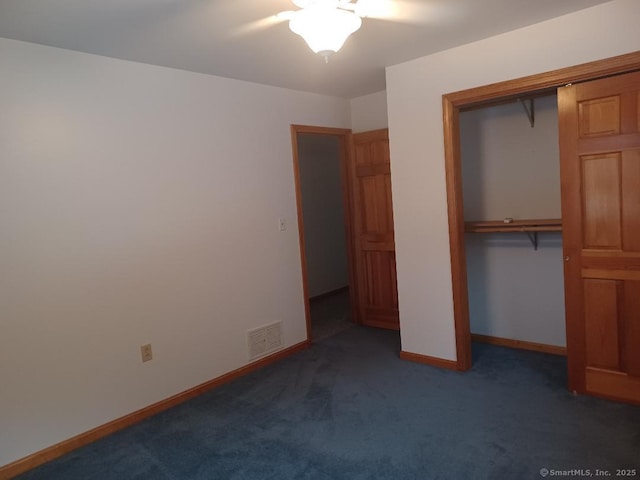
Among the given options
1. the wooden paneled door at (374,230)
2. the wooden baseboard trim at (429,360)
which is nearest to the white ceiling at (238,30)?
the wooden paneled door at (374,230)

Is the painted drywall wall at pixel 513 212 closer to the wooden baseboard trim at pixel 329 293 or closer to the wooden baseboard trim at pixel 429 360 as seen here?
the wooden baseboard trim at pixel 429 360

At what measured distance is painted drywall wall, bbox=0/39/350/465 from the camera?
2.38 meters

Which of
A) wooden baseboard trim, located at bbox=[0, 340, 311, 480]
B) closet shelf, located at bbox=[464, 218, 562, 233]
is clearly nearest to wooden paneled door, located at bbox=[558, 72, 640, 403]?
closet shelf, located at bbox=[464, 218, 562, 233]

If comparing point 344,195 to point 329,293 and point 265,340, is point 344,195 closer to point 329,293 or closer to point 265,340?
point 265,340

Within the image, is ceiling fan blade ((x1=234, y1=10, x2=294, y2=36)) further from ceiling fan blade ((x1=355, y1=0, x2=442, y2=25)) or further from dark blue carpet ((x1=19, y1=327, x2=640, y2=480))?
dark blue carpet ((x1=19, y1=327, x2=640, y2=480))

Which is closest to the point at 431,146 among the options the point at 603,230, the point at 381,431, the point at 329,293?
the point at 603,230

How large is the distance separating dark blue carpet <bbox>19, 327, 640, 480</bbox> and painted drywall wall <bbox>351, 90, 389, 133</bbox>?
7.45ft

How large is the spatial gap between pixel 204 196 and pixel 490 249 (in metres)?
2.36

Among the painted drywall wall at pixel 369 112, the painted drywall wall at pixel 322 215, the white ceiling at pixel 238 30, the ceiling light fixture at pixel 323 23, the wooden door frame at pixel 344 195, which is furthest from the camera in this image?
the painted drywall wall at pixel 322 215

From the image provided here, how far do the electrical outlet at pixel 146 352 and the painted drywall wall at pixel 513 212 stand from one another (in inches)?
104

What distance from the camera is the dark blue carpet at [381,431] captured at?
2.17 meters

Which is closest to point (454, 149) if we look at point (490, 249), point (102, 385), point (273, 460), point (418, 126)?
Result: point (418, 126)

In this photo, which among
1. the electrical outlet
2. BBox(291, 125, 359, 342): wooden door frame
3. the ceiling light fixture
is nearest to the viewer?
the ceiling light fixture

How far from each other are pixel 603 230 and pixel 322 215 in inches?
153
